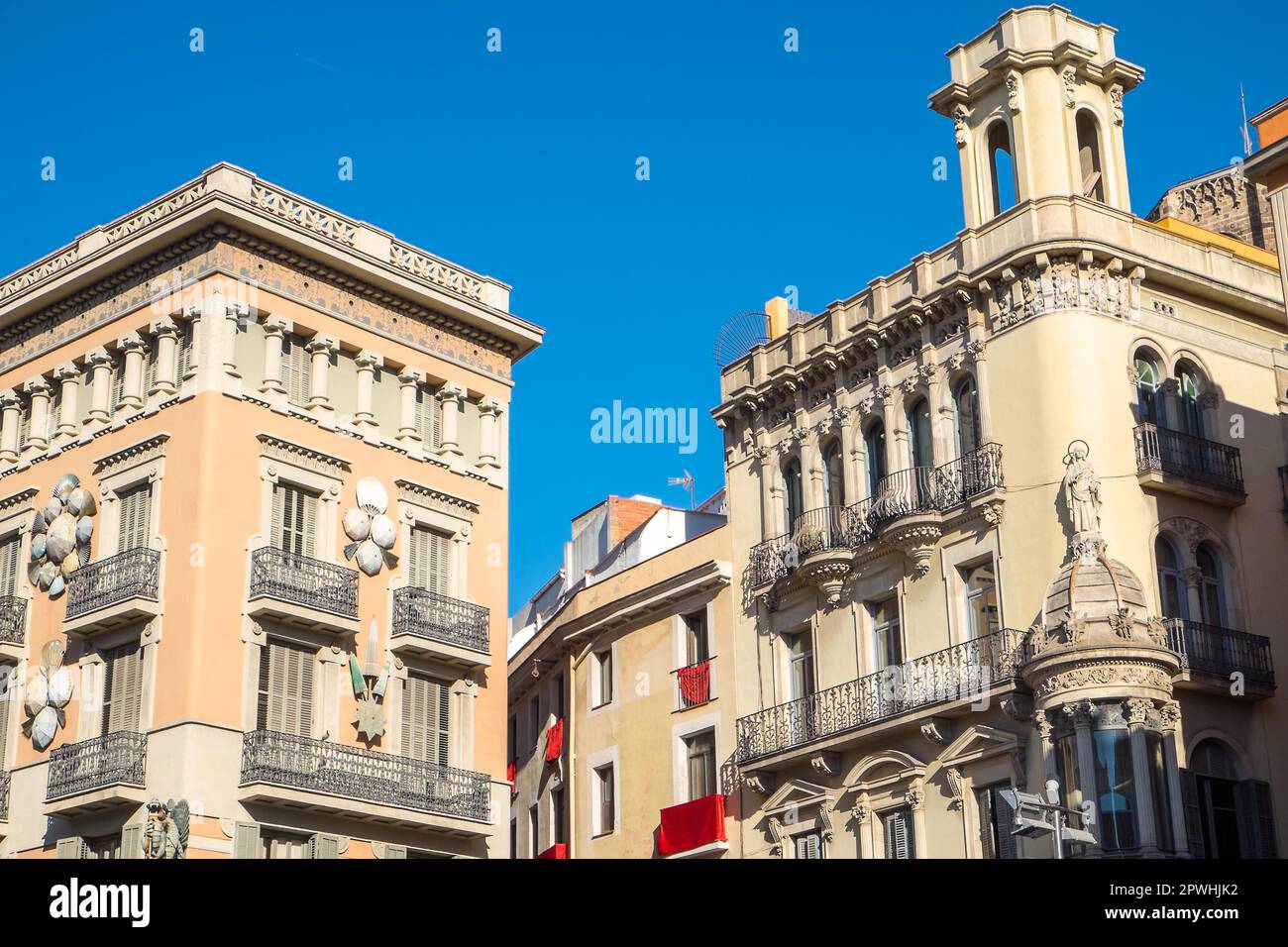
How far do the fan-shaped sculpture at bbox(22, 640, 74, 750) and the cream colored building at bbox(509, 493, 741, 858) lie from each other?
13897 millimetres

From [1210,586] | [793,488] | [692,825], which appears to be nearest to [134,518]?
[692,825]

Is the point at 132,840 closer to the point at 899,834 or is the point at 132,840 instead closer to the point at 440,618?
the point at 440,618

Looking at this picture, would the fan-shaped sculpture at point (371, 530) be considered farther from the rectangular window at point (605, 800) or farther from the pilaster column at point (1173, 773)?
the pilaster column at point (1173, 773)

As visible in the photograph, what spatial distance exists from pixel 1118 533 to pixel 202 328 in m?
19.3

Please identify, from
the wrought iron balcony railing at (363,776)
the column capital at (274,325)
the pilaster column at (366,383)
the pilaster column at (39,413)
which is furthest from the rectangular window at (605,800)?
the pilaster column at (39,413)

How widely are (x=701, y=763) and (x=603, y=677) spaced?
16.0ft

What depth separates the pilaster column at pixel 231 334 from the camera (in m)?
39.4

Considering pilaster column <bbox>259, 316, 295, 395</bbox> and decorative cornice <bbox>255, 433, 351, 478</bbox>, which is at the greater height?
pilaster column <bbox>259, 316, 295, 395</bbox>

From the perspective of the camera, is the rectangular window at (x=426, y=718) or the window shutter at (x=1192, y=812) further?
the rectangular window at (x=426, y=718)

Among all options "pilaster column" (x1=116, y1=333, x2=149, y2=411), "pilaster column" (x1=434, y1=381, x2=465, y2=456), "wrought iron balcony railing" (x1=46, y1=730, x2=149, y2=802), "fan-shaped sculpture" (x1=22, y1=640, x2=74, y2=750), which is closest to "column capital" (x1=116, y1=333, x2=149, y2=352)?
"pilaster column" (x1=116, y1=333, x2=149, y2=411)

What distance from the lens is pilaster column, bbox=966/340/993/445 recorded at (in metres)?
39.8

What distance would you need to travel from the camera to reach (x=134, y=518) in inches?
1561

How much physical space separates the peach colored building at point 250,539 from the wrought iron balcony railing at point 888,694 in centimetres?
625

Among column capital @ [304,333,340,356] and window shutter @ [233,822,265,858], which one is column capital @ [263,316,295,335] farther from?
window shutter @ [233,822,265,858]
